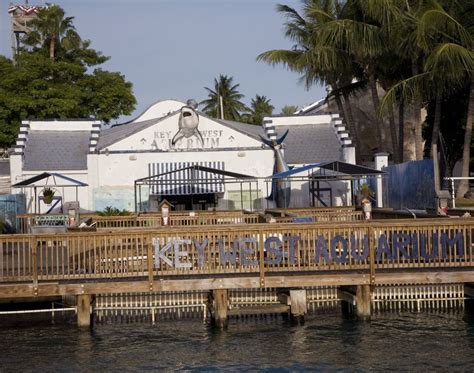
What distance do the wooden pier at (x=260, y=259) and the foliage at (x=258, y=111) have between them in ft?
243

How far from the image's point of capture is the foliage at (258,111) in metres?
95.0

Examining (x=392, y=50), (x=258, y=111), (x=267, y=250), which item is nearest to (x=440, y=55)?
(x=392, y=50)

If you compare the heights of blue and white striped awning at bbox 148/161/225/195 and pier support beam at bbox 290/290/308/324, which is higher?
blue and white striped awning at bbox 148/161/225/195

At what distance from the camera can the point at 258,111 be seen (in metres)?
102

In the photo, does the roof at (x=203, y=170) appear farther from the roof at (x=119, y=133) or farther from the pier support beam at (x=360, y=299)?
the pier support beam at (x=360, y=299)

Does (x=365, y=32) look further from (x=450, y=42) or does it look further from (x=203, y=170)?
(x=203, y=170)

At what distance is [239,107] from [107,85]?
33218 mm

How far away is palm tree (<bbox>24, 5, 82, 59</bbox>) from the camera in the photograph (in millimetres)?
66188

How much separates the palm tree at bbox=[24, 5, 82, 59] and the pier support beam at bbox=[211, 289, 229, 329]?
49584 millimetres

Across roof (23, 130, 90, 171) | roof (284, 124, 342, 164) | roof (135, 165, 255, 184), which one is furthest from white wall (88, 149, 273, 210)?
roof (284, 124, 342, 164)

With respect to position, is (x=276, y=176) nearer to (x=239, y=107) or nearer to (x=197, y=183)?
(x=197, y=183)

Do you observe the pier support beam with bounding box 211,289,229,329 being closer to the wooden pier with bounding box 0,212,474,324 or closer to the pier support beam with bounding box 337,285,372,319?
the wooden pier with bounding box 0,212,474,324

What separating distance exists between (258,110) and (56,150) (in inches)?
2340

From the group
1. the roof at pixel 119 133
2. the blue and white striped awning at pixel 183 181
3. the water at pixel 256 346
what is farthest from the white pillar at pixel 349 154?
the water at pixel 256 346
